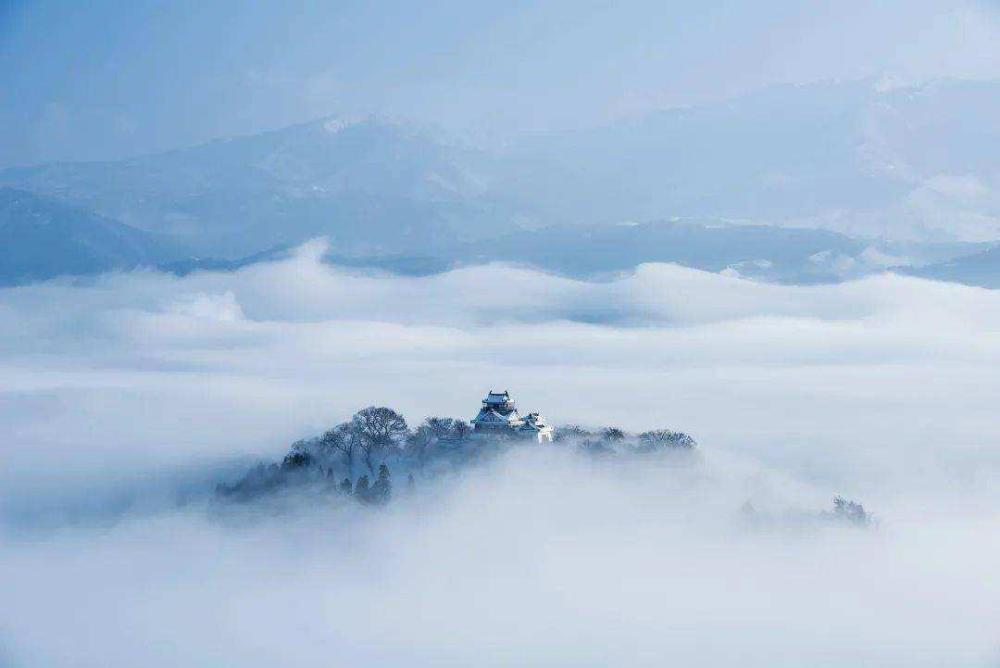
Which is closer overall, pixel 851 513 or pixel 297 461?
pixel 851 513

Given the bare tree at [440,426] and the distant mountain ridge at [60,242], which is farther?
the distant mountain ridge at [60,242]

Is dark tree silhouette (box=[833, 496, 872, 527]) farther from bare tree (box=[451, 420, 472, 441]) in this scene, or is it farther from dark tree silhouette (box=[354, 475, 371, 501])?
dark tree silhouette (box=[354, 475, 371, 501])

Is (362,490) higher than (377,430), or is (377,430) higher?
(377,430)

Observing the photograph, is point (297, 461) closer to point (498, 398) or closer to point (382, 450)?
point (382, 450)

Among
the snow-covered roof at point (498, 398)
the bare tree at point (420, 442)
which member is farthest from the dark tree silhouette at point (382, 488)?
the snow-covered roof at point (498, 398)

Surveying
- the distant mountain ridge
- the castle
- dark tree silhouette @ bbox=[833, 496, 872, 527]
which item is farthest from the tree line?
the distant mountain ridge

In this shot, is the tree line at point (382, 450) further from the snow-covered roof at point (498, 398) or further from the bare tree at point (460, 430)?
the snow-covered roof at point (498, 398)

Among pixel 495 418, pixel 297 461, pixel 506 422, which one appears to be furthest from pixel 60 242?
pixel 506 422
